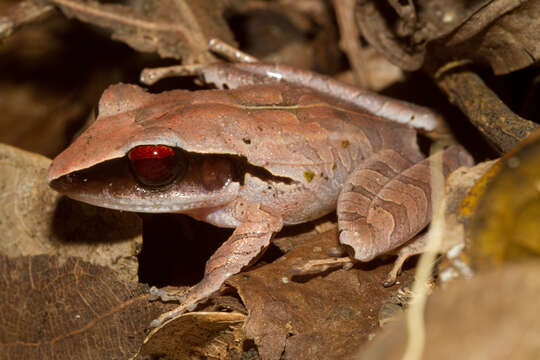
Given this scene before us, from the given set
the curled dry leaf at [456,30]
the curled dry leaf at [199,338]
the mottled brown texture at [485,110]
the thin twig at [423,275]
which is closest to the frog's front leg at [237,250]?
the curled dry leaf at [199,338]

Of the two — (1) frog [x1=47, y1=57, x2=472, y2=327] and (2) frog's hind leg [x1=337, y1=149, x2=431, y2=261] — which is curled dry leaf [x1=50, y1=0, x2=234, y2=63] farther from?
(2) frog's hind leg [x1=337, y1=149, x2=431, y2=261]

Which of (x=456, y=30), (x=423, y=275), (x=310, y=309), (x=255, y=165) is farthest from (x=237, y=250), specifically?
(x=456, y=30)

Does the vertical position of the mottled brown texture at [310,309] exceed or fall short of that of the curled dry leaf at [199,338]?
it exceeds it

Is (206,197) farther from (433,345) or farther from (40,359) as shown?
(433,345)

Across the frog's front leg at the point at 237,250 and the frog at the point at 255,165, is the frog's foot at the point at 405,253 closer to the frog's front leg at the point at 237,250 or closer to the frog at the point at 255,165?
the frog at the point at 255,165

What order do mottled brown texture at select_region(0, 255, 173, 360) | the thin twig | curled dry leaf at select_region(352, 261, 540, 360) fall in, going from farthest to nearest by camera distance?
mottled brown texture at select_region(0, 255, 173, 360)
the thin twig
curled dry leaf at select_region(352, 261, 540, 360)

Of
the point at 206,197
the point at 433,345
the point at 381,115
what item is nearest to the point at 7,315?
the point at 206,197

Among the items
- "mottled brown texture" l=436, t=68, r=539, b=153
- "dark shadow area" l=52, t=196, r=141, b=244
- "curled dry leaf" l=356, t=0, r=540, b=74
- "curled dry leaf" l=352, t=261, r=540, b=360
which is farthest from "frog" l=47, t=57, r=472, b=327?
"curled dry leaf" l=352, t=261, r=540, b=360
